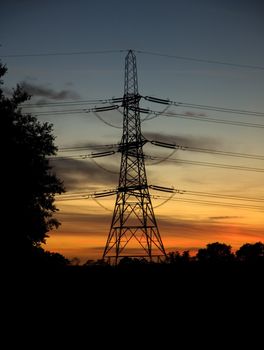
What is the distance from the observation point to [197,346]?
881 inches

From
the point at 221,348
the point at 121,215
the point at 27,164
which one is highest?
the point at 27,164

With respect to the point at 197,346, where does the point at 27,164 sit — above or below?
above

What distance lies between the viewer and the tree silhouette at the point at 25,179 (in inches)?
1596

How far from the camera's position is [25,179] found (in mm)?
41781

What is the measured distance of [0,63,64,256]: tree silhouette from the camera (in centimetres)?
4053

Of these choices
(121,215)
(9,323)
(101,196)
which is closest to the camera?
(9,323)

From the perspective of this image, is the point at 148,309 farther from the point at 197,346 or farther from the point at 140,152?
the point at 140,152

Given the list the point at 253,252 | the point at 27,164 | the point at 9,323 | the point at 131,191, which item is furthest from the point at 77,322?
the point at 253,252

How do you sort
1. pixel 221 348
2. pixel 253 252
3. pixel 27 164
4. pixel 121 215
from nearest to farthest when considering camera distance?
pixel 221 348 < pixel 27 164 < pixel 121 215 < pixel 253 252

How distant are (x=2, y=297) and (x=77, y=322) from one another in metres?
6.02

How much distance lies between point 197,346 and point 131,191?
26.2 meters

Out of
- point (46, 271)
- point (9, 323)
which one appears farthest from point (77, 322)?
point (46, 271)

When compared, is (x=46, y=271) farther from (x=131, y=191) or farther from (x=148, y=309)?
(x=131, y=191)

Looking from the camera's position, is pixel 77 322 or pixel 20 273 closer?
pixel 77 322
